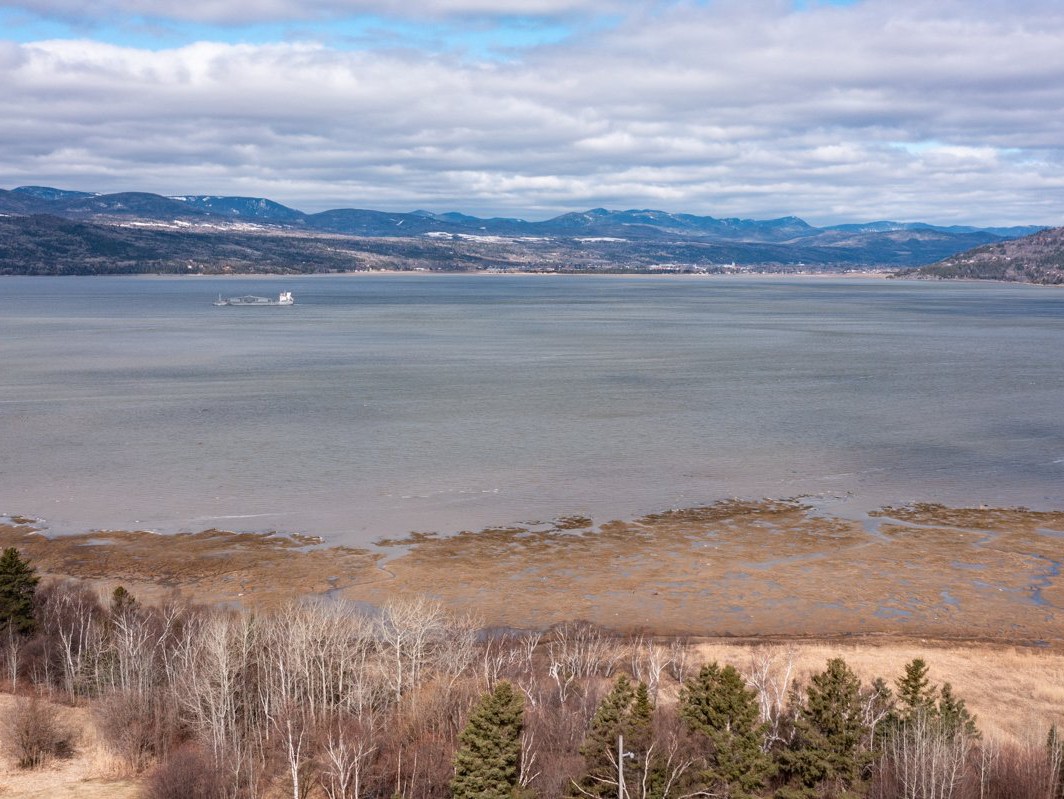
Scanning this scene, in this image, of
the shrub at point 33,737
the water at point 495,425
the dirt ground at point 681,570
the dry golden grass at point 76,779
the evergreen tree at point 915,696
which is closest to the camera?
the evergreen tree at point 915,696

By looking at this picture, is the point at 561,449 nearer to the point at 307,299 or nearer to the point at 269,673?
the point at 269,673

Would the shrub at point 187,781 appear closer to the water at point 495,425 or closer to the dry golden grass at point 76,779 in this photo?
the dry golden grass at point 76,779

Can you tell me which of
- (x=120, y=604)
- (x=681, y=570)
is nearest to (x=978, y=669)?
(x=681, y=570)

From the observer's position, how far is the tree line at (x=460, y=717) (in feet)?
60.3

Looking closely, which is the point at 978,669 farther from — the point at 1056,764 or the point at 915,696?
the point at 1056,764

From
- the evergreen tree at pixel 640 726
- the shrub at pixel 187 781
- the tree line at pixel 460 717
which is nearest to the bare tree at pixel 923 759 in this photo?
the tree line at pixel 460 717

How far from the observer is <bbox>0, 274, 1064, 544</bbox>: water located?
43531mm

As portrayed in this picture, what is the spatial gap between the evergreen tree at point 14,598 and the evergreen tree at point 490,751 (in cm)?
1556

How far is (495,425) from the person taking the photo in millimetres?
59219

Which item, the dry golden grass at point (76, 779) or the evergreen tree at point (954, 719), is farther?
the dry golden grass at point (76, 779)

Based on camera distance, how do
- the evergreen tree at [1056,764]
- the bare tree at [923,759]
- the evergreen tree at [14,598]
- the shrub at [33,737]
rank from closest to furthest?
the bare tree at [923,759] → the evergreen tree at [1056,764] → the shrub at [33,737] → the evergreen tree at [14,598]

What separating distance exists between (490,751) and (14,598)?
54.7 feet

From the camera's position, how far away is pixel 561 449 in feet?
173

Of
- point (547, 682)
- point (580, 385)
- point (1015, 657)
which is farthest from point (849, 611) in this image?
point (580, 385)
